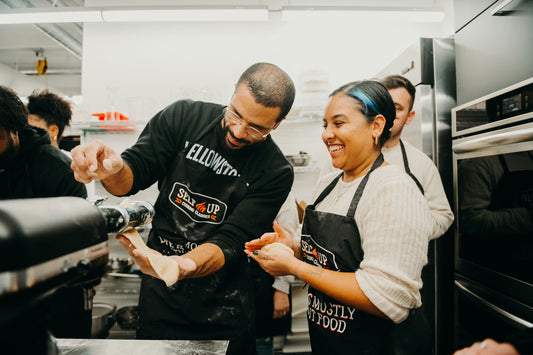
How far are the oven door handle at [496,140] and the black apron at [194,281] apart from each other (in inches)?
47.0

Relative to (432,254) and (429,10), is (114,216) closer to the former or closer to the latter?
(432,254)

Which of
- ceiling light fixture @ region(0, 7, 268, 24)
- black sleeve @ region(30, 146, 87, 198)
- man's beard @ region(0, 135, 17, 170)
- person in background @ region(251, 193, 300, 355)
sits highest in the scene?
ceiling light fixture @ region(0, 7, 268, 24)

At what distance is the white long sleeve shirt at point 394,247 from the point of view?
37.0 inches

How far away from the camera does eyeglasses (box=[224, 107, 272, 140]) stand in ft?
4.38

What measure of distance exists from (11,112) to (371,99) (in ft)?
5.60

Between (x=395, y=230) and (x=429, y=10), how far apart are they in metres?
2.55

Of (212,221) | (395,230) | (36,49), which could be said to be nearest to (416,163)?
(395,230)

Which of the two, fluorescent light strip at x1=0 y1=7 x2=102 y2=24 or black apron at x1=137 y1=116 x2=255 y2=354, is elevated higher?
fluorescent light strip at x1=0 y1=7 x2=102 y2=24

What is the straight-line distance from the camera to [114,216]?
83 cm

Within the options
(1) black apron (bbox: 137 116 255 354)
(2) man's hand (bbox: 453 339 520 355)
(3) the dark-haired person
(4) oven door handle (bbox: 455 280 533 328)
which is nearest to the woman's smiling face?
(3) the dark-haired person

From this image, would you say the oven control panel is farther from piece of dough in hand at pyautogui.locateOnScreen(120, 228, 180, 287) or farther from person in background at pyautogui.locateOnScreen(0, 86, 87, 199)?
person in background at pyautogui.locateOnScreen(0, 86, 87, 199)

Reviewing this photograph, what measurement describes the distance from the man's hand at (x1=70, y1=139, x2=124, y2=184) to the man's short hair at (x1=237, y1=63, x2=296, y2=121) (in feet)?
1.98

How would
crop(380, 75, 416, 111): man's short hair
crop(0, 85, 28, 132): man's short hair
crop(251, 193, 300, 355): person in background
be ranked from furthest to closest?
crop(251, 193, 300, 355): person in background < crop(380, 75, 416, 111): man's short hair < crop(0, 85, 28, 132): man's short hair

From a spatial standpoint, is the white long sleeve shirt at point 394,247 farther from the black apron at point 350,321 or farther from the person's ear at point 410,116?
the person's ear at point 410,116
